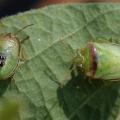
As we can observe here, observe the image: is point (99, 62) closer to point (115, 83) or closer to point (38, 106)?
point (115, 83)

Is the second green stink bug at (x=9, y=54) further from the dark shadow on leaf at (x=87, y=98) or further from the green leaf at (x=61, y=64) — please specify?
the dark shadow on leaf at (x=87, y=98)

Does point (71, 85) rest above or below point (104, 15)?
below

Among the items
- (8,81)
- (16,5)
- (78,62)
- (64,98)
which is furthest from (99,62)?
(16,5)

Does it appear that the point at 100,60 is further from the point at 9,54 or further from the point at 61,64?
the point at 9,54

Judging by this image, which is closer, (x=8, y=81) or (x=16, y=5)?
(x=8, y=81)

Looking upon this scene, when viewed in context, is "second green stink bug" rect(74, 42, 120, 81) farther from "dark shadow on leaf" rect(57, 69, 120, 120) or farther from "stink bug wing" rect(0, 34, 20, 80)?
"stink bug wing" rect(0, 34, 20, 80)

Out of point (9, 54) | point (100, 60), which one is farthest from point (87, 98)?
point (9, 54)

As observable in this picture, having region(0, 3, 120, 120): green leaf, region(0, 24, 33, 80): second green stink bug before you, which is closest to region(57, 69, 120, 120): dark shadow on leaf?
region(0, 3, 120, 120): green leaf
